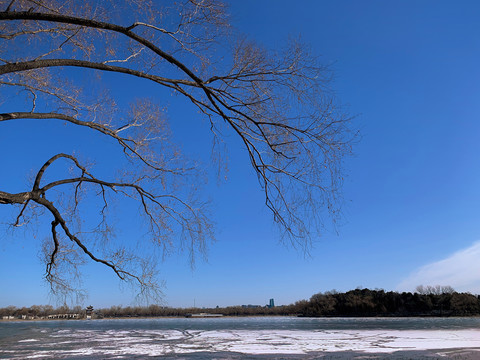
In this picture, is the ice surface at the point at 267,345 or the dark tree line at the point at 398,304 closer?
the ice surface at the point at 267,345

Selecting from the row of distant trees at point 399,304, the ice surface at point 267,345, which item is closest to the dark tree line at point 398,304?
the row of distant trees at point 399,304

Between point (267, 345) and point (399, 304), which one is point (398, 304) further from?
point (267, 345)

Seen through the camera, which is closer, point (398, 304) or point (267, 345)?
point (267, 345)

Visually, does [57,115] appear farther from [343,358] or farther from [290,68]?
[343,358]

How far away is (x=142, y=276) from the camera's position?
6.90m

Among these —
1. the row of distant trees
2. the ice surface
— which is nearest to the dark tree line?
the row of distant trees

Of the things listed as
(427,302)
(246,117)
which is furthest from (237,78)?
(427,302)

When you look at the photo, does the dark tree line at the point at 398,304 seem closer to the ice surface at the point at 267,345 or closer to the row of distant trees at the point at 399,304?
the row of distant trees at the point at 399,304

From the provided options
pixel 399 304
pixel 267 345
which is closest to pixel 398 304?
pixel 399 304

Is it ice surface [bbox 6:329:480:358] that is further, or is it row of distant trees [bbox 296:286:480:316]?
row of distant trees [bbox 296:286:480:316]

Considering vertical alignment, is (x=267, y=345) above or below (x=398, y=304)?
below

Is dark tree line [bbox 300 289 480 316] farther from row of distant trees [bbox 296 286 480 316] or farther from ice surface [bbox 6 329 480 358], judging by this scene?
ice surface [bbox 6 329 480 358]

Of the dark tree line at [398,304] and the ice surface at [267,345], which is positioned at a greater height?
the dark tree line at [398,304]

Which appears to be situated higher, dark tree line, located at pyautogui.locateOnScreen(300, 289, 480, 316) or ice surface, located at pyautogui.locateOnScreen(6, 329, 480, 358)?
dark tree line, located at pyautogui.locateOnScreen(300, 289, 480, 316)
